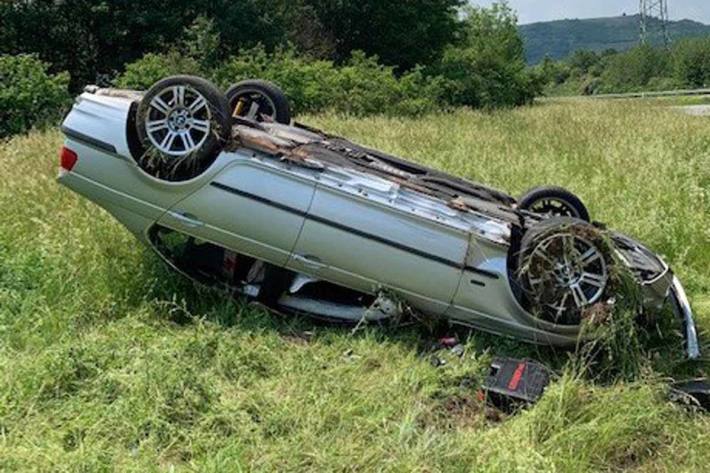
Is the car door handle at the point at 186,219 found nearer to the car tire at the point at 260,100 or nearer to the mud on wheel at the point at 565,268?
the car tire at the point at 260,100

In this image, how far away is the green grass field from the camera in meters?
2.93

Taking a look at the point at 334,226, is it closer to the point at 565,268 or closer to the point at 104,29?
the point at 565,268

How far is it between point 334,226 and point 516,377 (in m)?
1.31

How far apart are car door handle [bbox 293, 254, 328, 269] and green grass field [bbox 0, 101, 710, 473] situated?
445 millimetres

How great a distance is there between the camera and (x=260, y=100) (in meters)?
5.55

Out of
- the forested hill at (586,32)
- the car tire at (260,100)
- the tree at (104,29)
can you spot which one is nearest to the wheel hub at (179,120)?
the car tire at (260,100)

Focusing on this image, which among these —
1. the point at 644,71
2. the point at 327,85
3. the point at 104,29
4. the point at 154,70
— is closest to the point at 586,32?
the point at 644,71

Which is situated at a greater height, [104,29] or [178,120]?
[104,29]

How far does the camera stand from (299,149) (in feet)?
13.6

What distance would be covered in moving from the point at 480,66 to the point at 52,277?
23.5m

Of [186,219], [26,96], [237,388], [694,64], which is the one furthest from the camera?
[694,64]

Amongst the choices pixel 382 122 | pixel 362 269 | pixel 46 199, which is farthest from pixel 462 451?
pixel 382 122

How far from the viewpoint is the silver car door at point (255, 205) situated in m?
3.94

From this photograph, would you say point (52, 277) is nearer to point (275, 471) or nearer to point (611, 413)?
point (275, 471)
